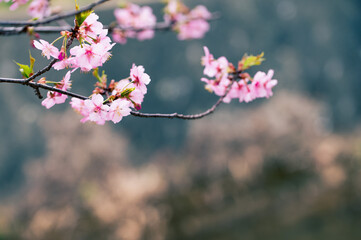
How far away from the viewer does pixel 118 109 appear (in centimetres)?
73

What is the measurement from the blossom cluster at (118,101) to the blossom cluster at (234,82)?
305mm

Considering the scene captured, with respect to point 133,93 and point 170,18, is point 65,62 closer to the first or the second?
point 133,93

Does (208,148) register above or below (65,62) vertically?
above

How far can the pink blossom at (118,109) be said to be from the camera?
2.34 feet

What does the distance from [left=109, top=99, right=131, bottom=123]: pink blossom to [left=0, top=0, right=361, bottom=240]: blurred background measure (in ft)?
12.8

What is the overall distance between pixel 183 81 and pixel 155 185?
2.33 metres

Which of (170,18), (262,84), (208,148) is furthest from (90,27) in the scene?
(208,148)

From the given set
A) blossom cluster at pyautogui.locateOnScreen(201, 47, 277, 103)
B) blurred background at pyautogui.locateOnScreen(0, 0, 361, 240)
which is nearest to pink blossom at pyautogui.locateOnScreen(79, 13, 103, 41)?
blossom cluster at pyautogui.locateOnScreen(201, 47, 277, 103)

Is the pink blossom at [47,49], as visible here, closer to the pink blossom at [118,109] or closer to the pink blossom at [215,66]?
the pink blossom at [118,109]

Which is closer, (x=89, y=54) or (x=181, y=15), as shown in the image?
(x=89, y=54)

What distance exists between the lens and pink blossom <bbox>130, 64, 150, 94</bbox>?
77 cm

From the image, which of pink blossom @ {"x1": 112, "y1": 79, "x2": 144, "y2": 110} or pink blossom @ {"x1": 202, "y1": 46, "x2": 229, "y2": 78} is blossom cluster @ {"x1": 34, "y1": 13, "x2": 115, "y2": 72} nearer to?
pink blossom @ {"x1": 112, "y1": 79, "x2": 144, "y2": 110}

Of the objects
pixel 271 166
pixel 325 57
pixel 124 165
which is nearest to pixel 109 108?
pixel 124 165

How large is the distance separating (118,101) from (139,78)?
10cm
